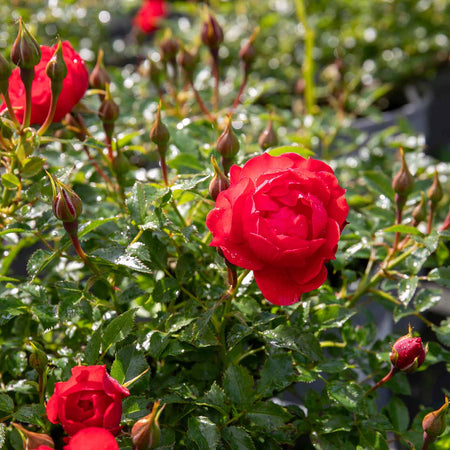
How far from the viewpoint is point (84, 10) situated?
63.5 inches

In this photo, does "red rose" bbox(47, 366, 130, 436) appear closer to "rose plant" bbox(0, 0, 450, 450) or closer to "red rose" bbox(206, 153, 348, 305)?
"rose plant" bbox(0, 0, 450, 450)

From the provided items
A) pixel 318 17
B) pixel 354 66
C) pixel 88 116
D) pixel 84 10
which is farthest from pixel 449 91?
pixel 88 116

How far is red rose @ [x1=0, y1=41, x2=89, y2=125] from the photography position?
2.10 ft

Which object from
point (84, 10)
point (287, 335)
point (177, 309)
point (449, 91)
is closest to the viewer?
point (287, 335)

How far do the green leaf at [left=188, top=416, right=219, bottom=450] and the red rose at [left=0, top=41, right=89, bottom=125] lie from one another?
359mm

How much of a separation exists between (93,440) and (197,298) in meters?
0.24

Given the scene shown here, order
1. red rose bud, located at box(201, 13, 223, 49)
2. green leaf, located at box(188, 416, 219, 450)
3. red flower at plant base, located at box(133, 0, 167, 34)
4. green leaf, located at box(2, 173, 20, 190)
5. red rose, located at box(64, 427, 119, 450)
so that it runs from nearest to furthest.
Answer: red rose, located at box(64, 427, 119, 450), green leaf, located at box(188, 416, 219, 450), green leaf, located at box(2, 173, 20, 190), red rose bud, located at box(201, 13, 223, 49), red flower at plant base, located at box(133, 0, 167, 34)

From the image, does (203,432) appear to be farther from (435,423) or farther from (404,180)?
(404,180)

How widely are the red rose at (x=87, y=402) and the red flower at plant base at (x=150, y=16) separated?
1.38 meters

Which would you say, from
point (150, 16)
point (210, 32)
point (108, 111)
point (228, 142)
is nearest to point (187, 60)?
point (210, 32)

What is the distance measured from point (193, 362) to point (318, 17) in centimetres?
129

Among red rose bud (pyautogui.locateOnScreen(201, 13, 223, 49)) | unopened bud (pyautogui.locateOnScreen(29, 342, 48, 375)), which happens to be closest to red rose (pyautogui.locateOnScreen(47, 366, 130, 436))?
unopened bud (pyautogui.locateOnScreen(29, 342, 48, 375))

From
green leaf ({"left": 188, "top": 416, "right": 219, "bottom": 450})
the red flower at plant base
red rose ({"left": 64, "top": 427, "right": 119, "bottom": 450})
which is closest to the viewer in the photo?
red rose ({"left": 64, "top": 427, "right": 119, "bottom": 450})

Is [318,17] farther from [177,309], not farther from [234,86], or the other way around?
[177,309]
